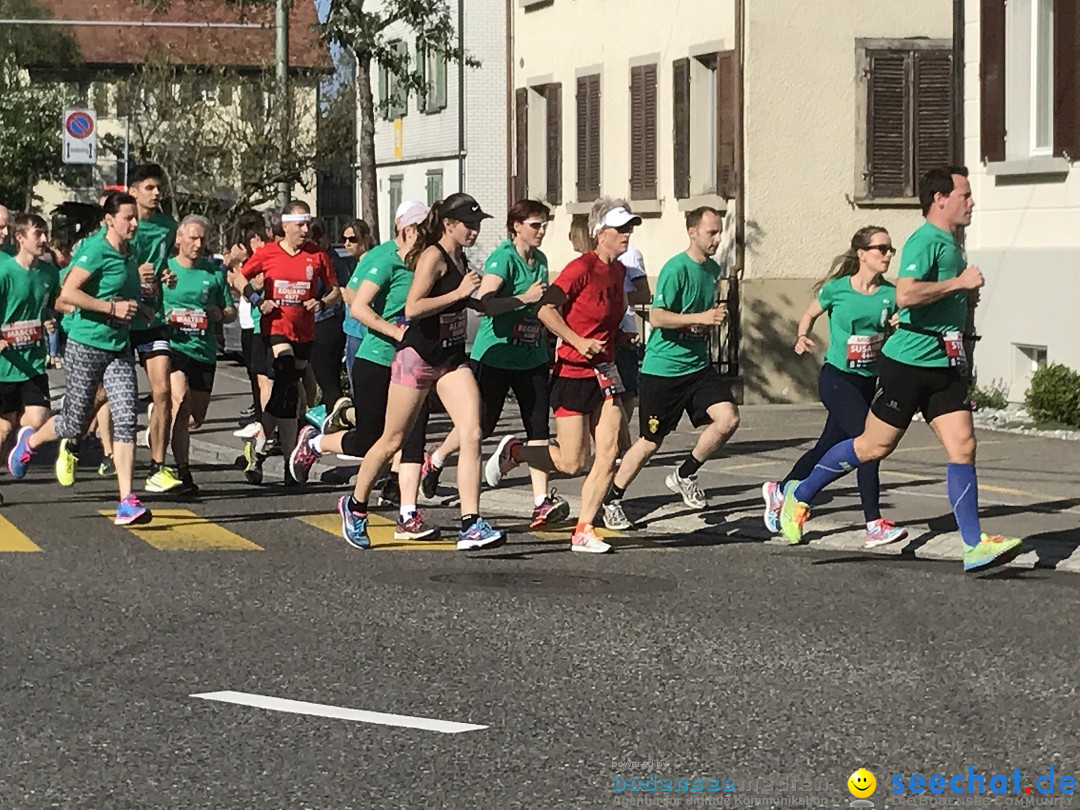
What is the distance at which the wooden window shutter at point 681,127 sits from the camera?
27.4 metres

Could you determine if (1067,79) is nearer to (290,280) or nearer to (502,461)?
(290,280)

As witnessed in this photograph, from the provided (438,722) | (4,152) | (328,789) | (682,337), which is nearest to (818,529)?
(682,337)

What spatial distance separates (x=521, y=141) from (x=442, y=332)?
2137cm

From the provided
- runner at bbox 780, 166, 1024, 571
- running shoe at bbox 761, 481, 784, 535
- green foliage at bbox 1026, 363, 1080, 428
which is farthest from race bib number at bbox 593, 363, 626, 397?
green foliage at bbox 1026, 363, 1080, 428

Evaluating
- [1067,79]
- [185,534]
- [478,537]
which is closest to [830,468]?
[478,537]

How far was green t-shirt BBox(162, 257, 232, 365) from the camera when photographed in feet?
52.3

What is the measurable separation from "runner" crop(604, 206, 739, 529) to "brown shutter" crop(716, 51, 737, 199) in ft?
38.8

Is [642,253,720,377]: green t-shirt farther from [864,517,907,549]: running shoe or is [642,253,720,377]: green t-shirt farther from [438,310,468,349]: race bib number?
[864,517,907,549]: running shoe

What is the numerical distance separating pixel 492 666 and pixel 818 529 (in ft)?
16.4

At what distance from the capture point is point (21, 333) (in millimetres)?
15078

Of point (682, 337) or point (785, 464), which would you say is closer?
point (682, 337)

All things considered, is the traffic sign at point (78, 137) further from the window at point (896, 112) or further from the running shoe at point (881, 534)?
the running shoe at point (881, 534)

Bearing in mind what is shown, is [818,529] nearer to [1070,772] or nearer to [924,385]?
[924,385]

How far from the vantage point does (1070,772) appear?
6.86 metres
